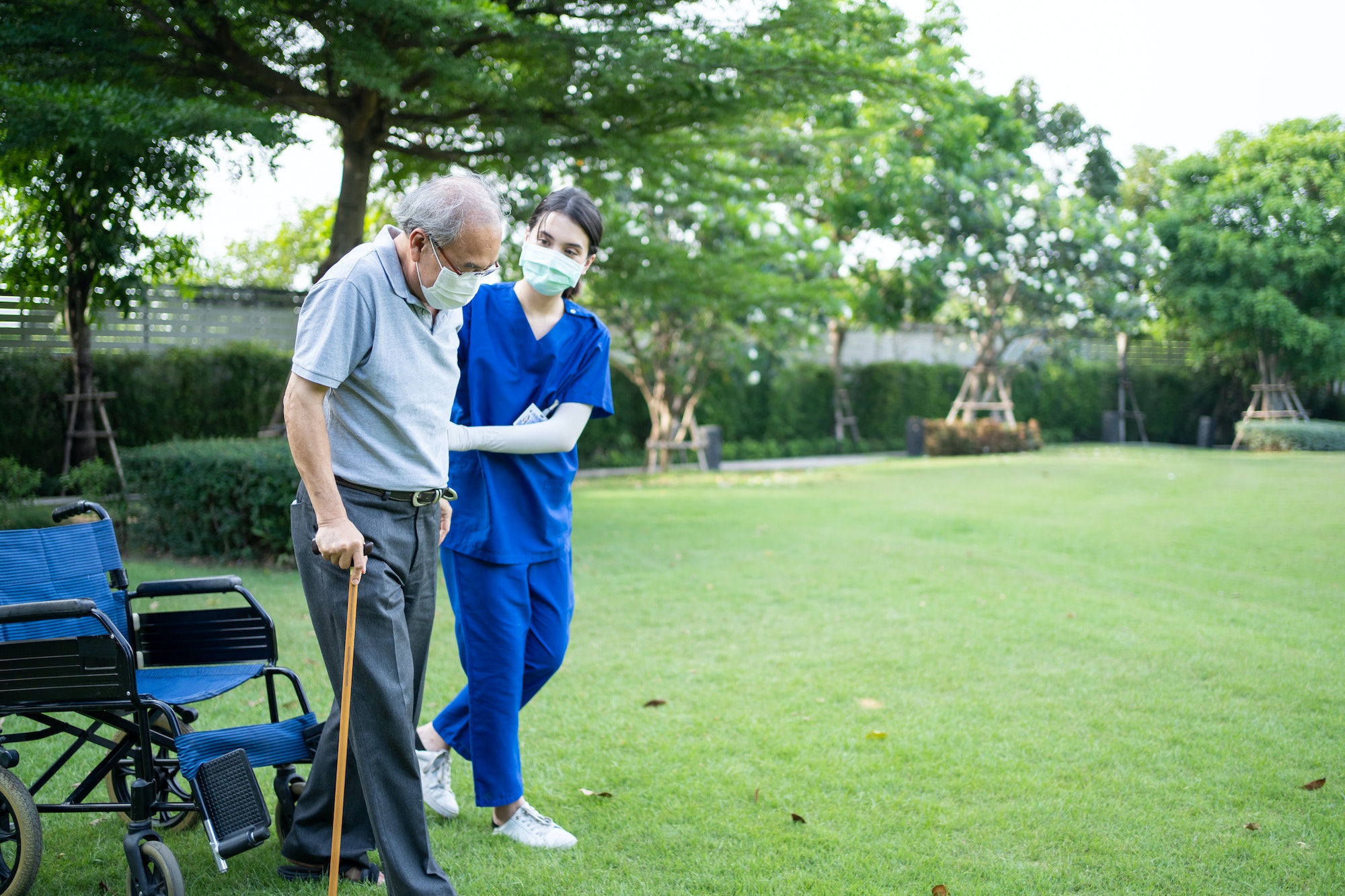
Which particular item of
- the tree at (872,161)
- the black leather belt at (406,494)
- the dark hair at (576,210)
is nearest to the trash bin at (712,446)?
the tree at (872,161)

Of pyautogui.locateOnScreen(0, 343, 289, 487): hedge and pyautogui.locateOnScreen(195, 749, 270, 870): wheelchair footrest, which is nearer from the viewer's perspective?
pyautogui.locateOnScreen(195, 749, 270, 870): wheelchair footrest

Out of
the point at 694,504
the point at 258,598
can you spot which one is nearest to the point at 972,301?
the point at 694,504

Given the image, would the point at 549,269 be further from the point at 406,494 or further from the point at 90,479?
the point at 90,479

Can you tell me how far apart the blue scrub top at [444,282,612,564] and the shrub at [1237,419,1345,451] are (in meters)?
22.1

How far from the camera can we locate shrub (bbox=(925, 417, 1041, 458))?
66.1 feet

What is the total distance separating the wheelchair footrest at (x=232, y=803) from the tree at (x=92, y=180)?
14.4 ft

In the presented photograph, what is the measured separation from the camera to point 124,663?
2520mm

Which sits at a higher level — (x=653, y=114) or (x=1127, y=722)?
(x=653, y=114)

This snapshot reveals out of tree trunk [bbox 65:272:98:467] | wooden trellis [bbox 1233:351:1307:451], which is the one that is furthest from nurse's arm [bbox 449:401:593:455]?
wooden trellis [bbox 1233:351:1307:451]

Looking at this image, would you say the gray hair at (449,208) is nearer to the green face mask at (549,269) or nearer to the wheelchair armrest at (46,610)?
the green face mask at (549,269)

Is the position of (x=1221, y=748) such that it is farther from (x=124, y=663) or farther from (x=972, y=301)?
(x=972, y=301)

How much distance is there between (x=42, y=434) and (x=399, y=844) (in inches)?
428

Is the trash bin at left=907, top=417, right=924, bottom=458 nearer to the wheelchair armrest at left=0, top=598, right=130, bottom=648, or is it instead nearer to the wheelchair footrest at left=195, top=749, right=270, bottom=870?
the wheelchair footrest at left=195, top=749, right=270, bottom=870

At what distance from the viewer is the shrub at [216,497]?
7.18 metres
